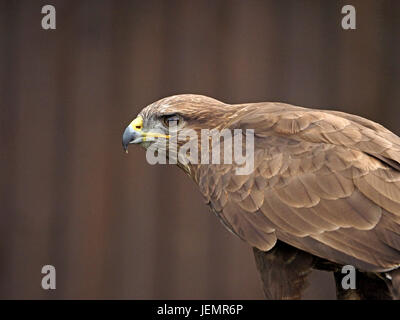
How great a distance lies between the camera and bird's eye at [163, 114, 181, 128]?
7.23 feet

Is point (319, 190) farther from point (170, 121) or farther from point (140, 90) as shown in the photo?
point (140, 90)

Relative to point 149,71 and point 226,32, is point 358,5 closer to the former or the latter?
point 226,32

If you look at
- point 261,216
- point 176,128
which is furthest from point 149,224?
point 261,216

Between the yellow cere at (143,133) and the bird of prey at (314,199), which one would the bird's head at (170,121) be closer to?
the yellow cere at (143,133)

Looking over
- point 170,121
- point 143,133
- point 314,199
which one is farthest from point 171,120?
point 314,199

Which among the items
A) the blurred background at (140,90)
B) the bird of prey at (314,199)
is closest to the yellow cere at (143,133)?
the bird of prey at (314,199)

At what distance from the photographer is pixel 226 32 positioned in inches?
144

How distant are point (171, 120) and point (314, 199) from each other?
1.92 ft

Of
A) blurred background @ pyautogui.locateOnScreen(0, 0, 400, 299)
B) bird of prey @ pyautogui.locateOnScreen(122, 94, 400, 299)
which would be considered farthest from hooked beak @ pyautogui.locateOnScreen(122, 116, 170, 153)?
blurred background @ pyautogui.locateOnScreen(0, 0, 400, 299)

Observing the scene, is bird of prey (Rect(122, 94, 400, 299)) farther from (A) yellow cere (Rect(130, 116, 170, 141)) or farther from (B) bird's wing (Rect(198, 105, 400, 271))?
(A) yellow cere (Rect(130, 116, 170, 141))

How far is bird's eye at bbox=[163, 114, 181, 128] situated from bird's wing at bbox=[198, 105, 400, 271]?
0.22 meters

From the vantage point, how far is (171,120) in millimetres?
2205

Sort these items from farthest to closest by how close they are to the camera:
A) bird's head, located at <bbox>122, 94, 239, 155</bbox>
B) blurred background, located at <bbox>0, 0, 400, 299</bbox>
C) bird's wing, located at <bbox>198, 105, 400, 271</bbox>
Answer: blurred background, located at <bbox>0, 0, 400, 299</bbox> < bird's head, located at <bbox>122, 94, 239, 155</bbox> < bird's wing, located at <bbox>198, 105, 400, 271</bbox>

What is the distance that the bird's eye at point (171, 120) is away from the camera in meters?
2.20
